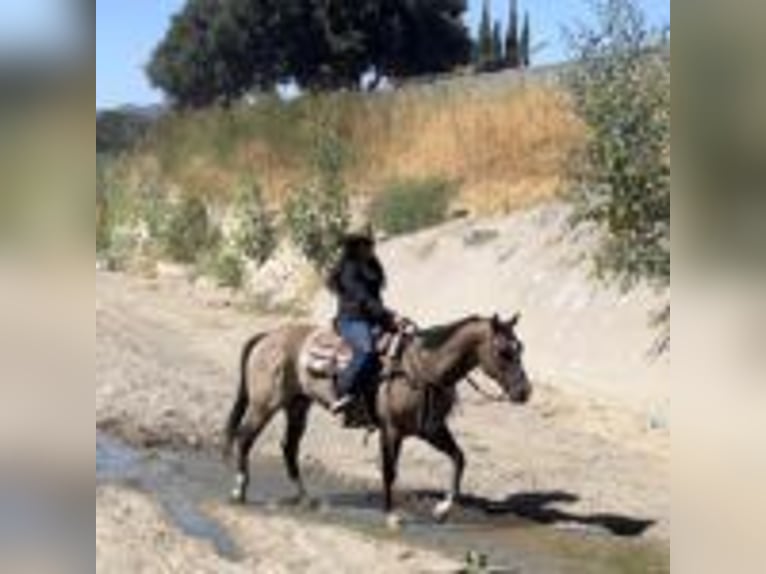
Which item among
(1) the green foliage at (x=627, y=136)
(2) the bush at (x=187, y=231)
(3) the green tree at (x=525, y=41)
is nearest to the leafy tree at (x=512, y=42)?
(3) the green tree at (x=525, y=41)

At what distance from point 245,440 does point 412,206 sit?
716 inches

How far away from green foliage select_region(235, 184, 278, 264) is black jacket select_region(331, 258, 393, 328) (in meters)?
20.3

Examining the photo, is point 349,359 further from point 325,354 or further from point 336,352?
point 325,354

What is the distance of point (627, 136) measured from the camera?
14.5 metres

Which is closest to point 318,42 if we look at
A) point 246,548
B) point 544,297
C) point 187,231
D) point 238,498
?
point 187,231

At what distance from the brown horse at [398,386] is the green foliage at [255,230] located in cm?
1899

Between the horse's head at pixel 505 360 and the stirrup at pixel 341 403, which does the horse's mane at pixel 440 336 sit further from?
the stirrup at pixel 341 403

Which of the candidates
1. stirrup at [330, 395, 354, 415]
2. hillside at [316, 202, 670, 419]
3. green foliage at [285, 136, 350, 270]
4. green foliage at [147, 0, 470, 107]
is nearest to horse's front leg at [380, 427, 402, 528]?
stirrup at [330, 395, 354, 415]

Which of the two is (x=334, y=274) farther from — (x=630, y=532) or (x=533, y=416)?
(x=533, y=416)

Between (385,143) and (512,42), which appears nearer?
(385,143)

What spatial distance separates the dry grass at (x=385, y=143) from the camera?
34.1 metres

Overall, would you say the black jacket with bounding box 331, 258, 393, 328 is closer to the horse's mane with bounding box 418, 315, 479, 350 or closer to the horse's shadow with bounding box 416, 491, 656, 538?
the horse's mane with bounding box 418, 315, 479, 350

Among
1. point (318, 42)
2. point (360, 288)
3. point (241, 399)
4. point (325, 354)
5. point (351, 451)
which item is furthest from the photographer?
point (318, 42)

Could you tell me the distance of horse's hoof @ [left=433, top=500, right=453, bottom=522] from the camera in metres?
13.0
